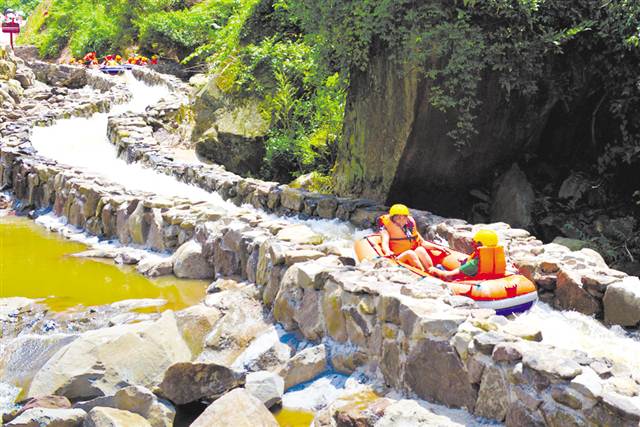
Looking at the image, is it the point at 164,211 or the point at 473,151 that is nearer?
the point at 164,211

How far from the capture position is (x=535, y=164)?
10.5 meters

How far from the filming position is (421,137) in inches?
371

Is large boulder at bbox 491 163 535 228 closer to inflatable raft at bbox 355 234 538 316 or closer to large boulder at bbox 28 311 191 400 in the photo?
inflatable raft at bbox 355 234 538 316

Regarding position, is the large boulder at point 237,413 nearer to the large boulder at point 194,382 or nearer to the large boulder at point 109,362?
the large boulder at point 194,382

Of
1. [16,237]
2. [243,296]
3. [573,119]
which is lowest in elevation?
[16,237]

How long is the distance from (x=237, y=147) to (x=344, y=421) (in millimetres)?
10579

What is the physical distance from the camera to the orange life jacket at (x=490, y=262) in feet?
19.7

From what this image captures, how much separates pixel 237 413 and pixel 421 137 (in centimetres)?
613

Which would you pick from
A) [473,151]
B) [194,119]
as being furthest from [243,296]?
[194,119]

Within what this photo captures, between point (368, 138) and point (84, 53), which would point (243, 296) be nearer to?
point (368, 138)

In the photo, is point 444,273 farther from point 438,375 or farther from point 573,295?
point 438,375

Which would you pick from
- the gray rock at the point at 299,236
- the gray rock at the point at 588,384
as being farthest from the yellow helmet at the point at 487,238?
the gray rock at the point at 588,384

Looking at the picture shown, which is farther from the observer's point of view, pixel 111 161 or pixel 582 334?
pixel 111 161

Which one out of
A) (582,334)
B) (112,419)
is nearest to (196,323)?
(112,419)
